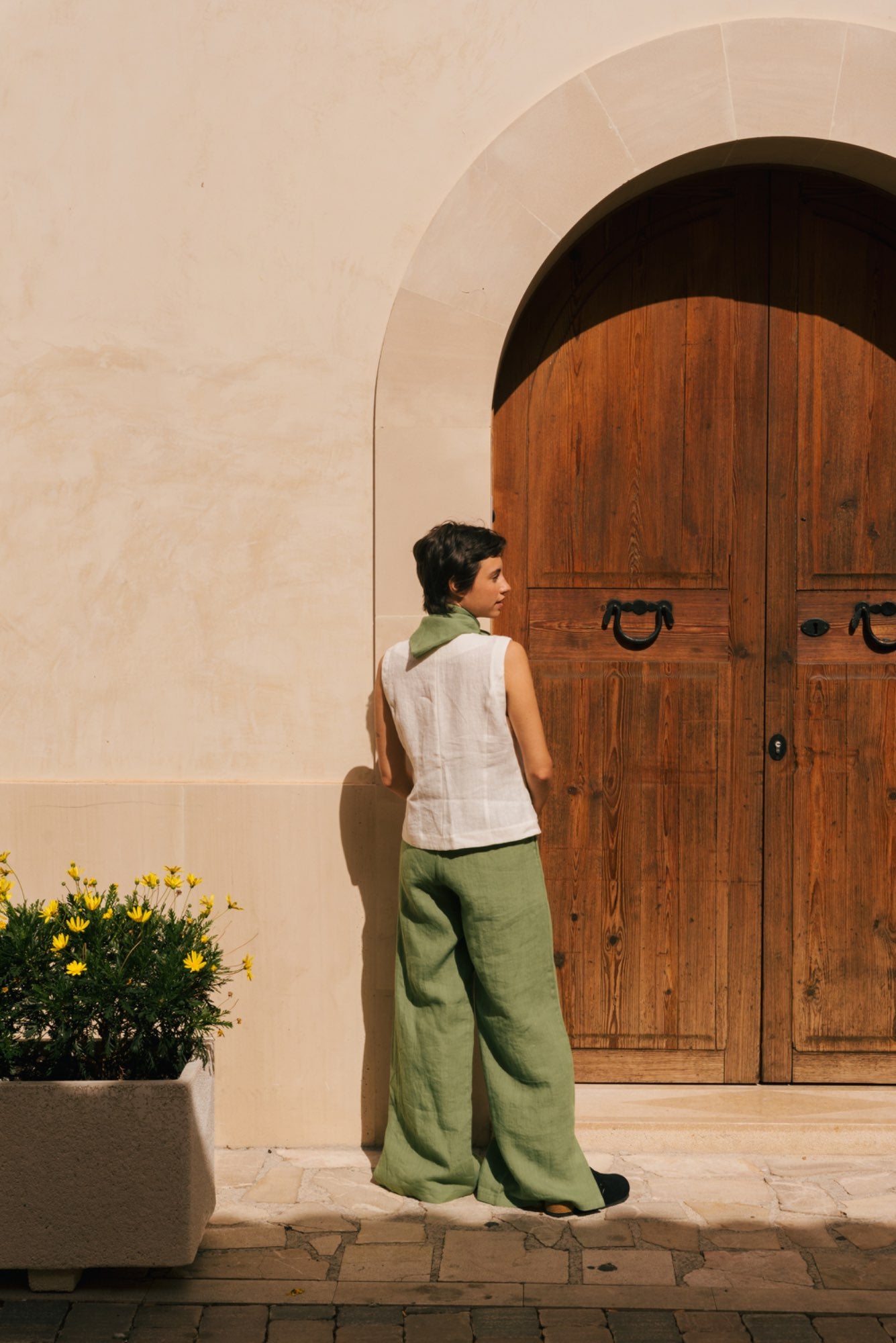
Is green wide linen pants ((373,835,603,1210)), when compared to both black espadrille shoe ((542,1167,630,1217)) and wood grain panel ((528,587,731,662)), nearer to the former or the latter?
black espadrille shoe ((542,1167,630,1217))

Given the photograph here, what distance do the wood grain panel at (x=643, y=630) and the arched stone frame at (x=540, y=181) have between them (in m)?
0.49

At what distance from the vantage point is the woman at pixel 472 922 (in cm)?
377

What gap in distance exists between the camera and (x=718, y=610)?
445 cm

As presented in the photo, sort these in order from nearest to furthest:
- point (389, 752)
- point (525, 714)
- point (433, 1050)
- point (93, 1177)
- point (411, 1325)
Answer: point (411, 1325), point (93, 1177), point (525, 714), point (433, 1050), point (389, 752)

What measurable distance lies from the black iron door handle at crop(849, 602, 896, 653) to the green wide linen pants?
4.59ft

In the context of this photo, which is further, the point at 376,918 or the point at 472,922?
the point at 376,918

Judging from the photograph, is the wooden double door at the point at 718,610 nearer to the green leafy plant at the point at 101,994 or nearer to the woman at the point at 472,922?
the woman at the point at 472,922

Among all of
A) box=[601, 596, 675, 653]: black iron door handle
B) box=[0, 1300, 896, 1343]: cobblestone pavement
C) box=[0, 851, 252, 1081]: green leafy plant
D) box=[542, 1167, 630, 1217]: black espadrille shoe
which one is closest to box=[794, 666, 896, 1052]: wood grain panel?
box=[601, 596, 675, 653]: black iron door handle

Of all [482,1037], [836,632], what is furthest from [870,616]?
[482,1037]

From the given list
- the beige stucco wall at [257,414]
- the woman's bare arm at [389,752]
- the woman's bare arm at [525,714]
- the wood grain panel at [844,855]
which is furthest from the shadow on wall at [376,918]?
the wood grain panel at [844,855]

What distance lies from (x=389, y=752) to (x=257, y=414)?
117cm

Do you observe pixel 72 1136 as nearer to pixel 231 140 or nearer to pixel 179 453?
pixel 179 453

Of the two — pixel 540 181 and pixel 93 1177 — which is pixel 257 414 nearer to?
pixel 540 181

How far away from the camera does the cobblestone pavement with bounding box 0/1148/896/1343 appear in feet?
10.2
